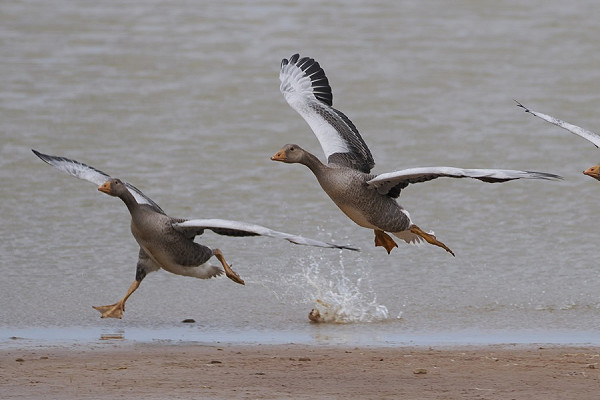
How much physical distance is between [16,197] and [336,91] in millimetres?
6247

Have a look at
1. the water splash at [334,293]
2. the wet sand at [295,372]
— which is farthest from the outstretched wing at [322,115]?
the wet sand at [295,372]

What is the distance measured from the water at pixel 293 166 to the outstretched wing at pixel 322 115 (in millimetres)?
1086

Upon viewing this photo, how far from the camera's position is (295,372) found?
7.77 meters

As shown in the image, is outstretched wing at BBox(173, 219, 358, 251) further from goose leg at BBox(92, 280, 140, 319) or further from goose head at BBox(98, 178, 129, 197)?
goose leg at BBox(92, 280, 140, 319)

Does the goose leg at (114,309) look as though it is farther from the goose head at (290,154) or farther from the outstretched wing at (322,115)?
the outstretched wing at (322,115)

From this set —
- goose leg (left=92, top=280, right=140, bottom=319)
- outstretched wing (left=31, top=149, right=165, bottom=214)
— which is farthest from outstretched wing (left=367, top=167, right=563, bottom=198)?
goose leg (left=92, top=280, right=140, bottom=319)

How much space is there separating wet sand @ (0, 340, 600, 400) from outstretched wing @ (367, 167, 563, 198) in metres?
1.14

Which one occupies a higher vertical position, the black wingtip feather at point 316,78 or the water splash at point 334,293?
the black wingtip feather at point 316,78

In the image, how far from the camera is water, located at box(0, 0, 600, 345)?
33.4ft

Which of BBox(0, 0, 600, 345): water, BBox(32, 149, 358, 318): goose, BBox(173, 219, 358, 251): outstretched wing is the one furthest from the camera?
BBox(0, 0, 600, 345): water

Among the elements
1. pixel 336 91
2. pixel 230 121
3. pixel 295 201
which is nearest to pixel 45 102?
pixel 230 121

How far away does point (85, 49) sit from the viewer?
2216cm

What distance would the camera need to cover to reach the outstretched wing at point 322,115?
10391 millimetres

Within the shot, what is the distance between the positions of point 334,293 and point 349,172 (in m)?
1.23
